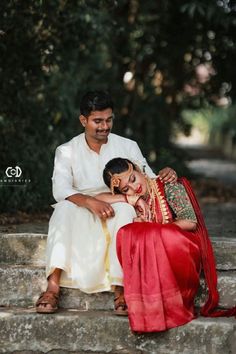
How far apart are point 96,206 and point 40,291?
2.60 feet

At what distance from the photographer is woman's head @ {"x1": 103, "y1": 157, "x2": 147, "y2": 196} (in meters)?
4.22

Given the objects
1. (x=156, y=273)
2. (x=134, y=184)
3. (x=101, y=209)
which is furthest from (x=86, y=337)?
(x=134, y=184)

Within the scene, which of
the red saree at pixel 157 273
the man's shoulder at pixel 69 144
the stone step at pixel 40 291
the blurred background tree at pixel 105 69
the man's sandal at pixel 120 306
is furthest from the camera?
the blurred background tree at pixel 105 69

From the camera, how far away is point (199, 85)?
36.3ft

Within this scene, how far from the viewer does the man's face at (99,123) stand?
4449mm

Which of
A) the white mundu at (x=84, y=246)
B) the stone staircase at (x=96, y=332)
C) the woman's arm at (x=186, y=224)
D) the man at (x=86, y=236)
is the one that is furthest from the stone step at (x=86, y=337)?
the woman's arm at (x=186, y=224)

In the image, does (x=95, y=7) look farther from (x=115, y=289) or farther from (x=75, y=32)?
(x=115, y=289)

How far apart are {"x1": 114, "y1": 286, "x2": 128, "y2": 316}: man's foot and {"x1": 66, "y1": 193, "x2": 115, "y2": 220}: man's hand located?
50cm

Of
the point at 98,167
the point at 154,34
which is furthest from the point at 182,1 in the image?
the point at 98,167

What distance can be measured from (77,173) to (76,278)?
0.78 metres

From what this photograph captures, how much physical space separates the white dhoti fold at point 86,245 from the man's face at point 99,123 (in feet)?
1.84

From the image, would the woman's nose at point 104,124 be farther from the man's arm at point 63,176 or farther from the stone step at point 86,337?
the stone step at point 86,337

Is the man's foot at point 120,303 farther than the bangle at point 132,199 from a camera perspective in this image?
No

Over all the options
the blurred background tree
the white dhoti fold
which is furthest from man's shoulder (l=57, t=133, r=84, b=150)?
the blurred background tree
